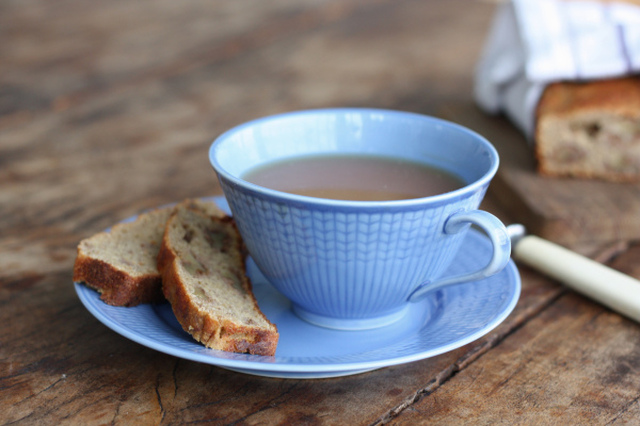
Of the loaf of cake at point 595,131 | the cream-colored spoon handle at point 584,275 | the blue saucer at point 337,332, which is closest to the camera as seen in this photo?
the blue saucer at point 337,332

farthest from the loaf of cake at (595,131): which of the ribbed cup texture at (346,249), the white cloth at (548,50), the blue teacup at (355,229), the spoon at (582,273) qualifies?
the ribbed cup texture at (346,249)

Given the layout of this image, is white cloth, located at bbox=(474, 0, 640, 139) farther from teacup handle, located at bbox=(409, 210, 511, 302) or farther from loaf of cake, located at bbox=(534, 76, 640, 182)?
teacup handle, located at bbox=(409, 210, 511, 302)

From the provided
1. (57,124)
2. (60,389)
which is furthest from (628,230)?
(57,124)

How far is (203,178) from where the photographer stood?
1.68 meters

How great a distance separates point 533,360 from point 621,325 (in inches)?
8.3

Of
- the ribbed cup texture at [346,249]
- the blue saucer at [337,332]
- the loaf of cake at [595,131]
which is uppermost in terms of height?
the ribbed cup texture at [346,249]

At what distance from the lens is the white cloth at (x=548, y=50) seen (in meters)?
1.71

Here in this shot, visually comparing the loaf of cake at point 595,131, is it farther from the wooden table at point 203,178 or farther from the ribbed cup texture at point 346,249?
the ribbed cup texture at point 346,249

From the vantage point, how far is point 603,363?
979 millimetres

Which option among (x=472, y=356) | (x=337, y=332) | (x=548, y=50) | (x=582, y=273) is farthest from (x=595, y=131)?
(x=337, y=332)

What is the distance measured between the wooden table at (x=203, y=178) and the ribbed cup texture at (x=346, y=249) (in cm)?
12

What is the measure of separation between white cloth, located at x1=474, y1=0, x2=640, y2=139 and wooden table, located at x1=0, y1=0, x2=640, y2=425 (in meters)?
0.10

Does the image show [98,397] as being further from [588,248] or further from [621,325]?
[588,248]

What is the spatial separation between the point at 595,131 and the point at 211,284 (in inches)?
48.2
